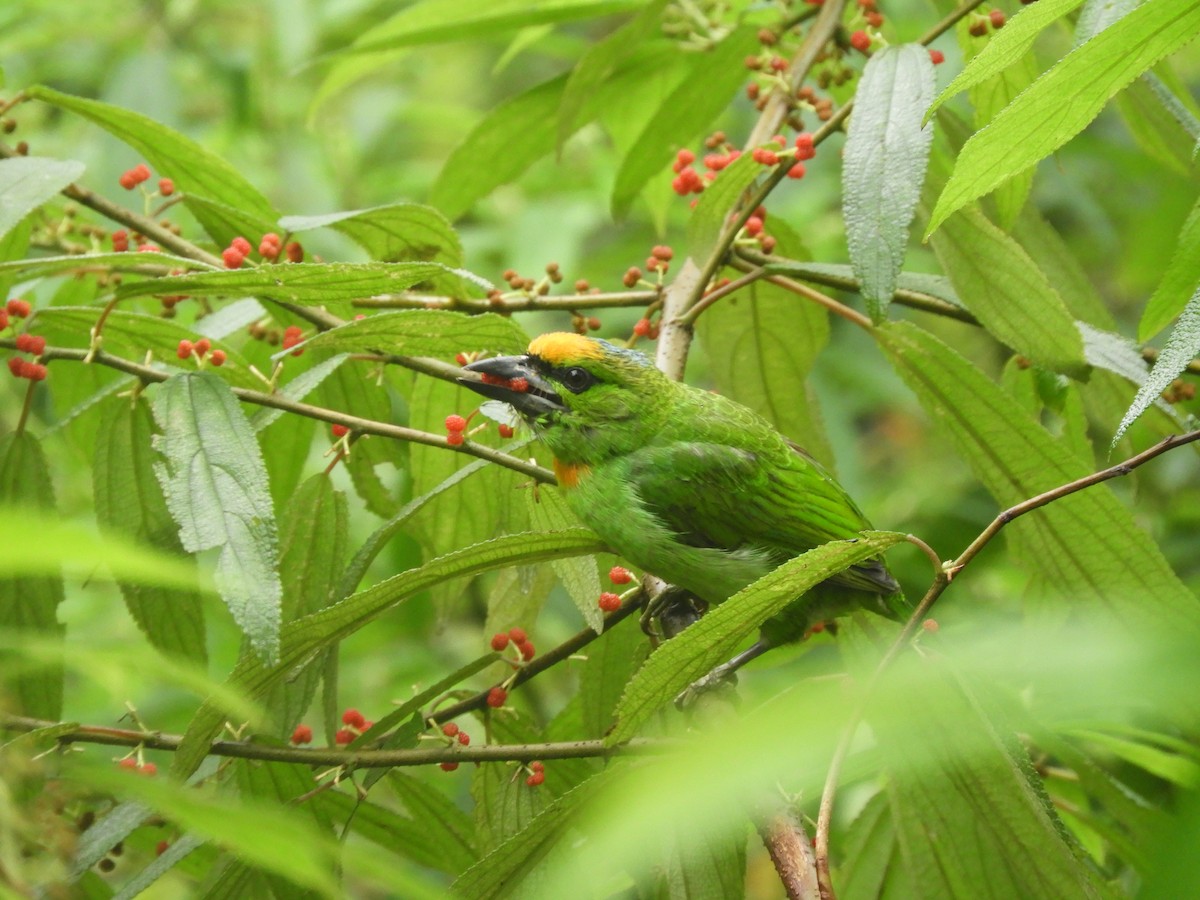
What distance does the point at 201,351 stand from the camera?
83.4 inches

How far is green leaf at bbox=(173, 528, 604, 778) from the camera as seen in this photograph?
182 cm

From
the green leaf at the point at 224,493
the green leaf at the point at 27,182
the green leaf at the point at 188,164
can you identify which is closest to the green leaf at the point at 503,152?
the green leaf at the point at 188,164

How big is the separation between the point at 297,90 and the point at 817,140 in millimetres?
4858

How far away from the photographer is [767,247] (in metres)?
2.58

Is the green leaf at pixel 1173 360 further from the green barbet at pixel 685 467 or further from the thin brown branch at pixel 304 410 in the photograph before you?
the thin brown branch at pixel 304 410

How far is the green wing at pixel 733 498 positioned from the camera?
2.33 metres

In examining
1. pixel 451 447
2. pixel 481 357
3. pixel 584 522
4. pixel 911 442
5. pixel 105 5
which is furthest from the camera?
pixel 911 442

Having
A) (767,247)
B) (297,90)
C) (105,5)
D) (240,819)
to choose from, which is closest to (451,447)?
(767,247)

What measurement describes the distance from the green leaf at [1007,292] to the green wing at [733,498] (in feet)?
1.54

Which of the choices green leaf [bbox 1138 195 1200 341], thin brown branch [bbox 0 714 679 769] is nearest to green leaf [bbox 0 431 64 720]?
thin brown branch [bbox 0 714 679 769]

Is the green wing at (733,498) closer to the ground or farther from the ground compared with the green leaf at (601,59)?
closer to the ground

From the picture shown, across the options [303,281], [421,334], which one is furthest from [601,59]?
[303,281]

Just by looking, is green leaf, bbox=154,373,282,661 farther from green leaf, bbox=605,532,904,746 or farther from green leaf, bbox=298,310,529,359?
green leaf, bbox=605,532,904,746

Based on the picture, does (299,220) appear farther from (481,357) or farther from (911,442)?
(911,442)
